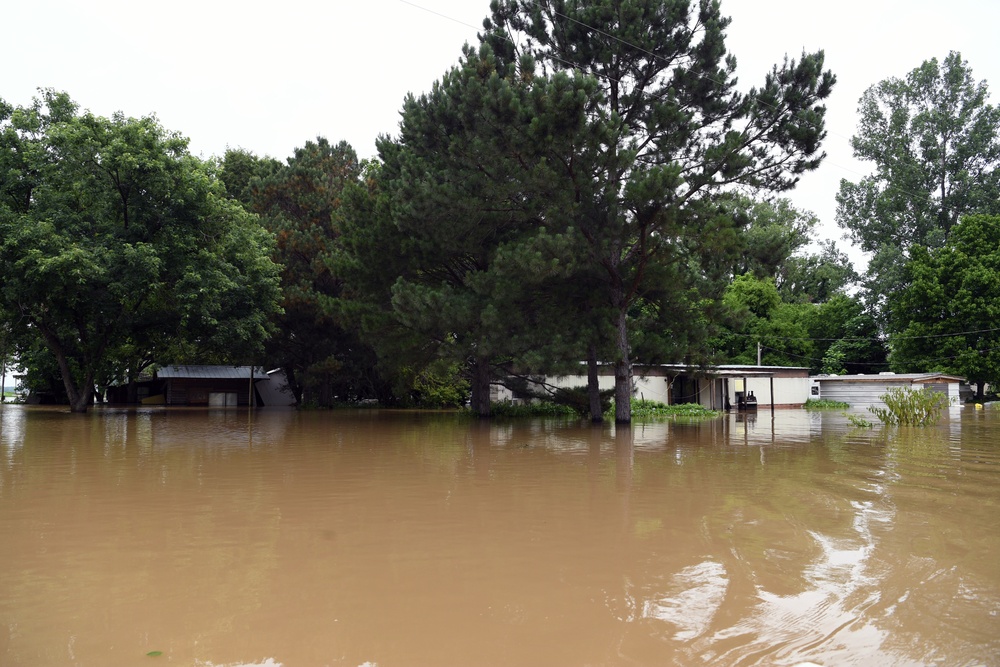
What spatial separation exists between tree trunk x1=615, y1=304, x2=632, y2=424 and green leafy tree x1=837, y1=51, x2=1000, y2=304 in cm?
3150

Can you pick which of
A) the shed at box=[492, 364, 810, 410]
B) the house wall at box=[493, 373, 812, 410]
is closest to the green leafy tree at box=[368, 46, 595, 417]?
the shed at box=[492, 364, 810, 410]

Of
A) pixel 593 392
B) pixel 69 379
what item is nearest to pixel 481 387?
pixel 593 392

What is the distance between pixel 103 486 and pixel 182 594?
509 cm

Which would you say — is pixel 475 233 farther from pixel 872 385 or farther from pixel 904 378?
pixel 872 385

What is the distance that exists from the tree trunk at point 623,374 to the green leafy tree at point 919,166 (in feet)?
103

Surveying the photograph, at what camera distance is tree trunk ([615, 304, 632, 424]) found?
2012 cm

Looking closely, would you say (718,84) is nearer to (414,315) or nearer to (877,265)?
(414,315)

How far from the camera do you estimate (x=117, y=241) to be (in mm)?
25562

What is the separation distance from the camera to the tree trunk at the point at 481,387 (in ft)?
85.8

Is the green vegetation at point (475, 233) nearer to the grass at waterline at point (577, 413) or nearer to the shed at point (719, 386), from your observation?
the grass at waterline at point (577, 413)

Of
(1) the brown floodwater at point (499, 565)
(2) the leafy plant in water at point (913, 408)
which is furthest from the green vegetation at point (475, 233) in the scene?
(1) the brown floodwater at point (499, 565)

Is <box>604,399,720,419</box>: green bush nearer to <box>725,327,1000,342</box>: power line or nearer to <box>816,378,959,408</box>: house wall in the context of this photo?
<box>816,378,959,408</box>: house wall

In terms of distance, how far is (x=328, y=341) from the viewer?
34.2 meters

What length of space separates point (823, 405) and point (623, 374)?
73.4 feet
